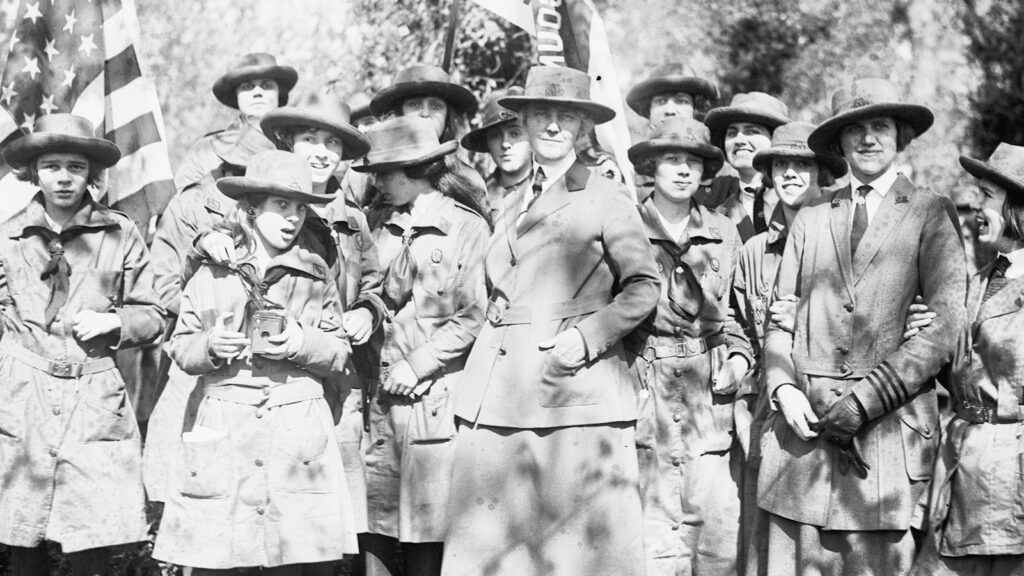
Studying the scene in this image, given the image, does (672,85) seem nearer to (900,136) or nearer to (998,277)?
(900,136)

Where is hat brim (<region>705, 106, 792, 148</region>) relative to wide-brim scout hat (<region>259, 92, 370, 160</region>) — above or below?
above

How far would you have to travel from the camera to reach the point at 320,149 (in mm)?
7270

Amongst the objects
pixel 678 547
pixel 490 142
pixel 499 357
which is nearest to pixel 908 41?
pixel 490 142

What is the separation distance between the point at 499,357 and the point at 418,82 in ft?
9.75

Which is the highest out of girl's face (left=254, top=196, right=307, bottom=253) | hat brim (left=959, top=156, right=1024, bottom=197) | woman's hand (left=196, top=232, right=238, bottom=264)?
hat brim (left=959, top=156, right=1024, bottom=197)

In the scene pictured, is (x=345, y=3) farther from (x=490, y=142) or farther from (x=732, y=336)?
(x=732, y=336)

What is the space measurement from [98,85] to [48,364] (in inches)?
103

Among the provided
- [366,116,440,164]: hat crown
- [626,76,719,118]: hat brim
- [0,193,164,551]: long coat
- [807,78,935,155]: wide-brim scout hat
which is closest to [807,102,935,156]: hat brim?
[807,78,935,155]: wide-brim scout hat

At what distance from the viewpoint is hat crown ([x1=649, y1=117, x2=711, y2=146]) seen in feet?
24.2

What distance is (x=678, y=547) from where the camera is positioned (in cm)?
707

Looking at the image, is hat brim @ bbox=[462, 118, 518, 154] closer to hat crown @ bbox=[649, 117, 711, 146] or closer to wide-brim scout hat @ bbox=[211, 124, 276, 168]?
hat crown @ bbox=[649, 117, 711, 146]

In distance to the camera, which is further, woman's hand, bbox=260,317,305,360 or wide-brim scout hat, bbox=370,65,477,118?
wide-brim scout hat, bbox=370,65,477,118

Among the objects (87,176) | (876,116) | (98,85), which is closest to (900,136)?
(876,116)

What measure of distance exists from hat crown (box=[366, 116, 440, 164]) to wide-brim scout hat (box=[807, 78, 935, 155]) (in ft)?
7.12
